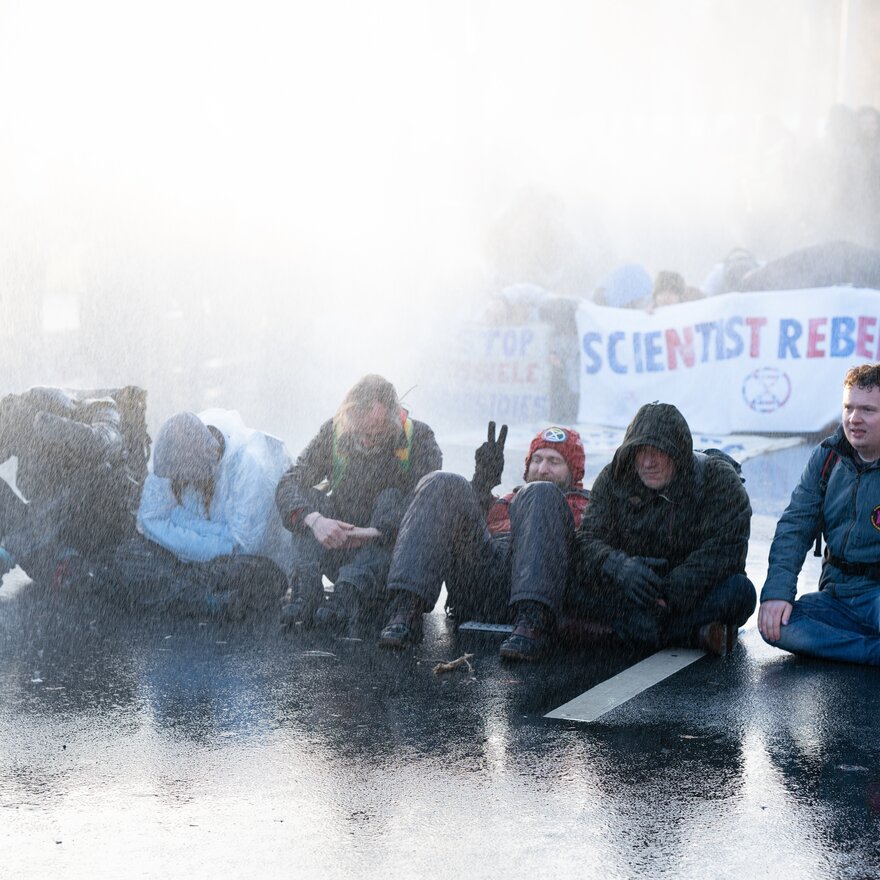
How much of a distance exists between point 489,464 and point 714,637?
1300 mm

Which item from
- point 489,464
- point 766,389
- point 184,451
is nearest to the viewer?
point 489,464

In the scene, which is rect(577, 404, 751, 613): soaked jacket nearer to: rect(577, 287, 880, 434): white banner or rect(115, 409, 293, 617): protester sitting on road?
rect(115, 409, 293, 617): protester sitting on road

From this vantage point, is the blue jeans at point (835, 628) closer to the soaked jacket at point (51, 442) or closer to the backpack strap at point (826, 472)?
the backpack strap at point (826, 472)

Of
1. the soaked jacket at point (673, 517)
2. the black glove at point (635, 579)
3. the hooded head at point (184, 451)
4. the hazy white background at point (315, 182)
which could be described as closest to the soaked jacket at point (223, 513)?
the hooded head at point (184, 451)

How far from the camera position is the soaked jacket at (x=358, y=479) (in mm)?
6434

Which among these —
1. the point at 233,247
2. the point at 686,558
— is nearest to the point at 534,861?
the point at 686,558

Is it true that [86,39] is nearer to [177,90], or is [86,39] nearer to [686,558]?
[177,90]

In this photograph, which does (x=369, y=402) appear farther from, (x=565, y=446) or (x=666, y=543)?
(x=666, y=543)

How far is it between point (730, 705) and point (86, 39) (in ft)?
41.9

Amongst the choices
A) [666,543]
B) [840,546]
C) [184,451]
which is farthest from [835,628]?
[184,451]

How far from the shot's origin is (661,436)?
5559mm

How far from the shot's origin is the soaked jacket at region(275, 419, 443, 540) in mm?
6434

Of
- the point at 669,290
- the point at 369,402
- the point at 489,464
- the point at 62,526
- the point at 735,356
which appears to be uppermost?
the point at 669,290

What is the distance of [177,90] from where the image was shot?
16156 millimetres
